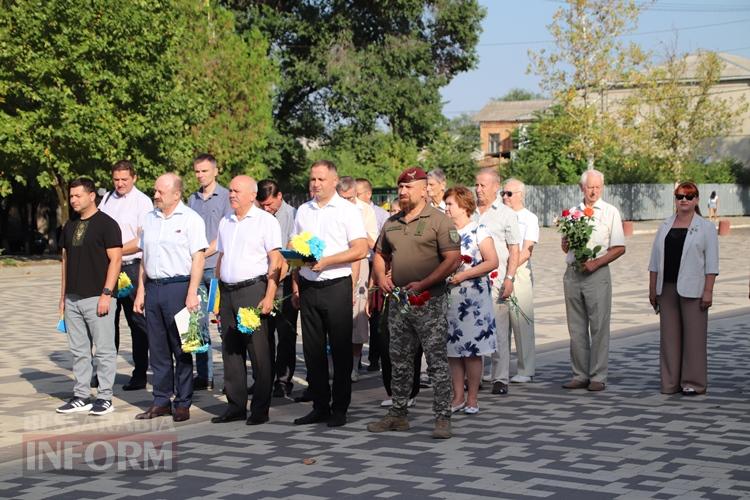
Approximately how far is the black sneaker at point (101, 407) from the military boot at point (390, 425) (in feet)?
7.62

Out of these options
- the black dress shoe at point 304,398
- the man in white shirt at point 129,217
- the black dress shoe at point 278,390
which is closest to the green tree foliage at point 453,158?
the man in white shirt at point 129,217

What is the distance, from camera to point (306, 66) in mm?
44625

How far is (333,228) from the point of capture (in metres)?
9.44

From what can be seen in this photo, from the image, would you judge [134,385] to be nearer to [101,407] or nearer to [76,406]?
[76,406]

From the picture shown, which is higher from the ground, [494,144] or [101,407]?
[494,144]

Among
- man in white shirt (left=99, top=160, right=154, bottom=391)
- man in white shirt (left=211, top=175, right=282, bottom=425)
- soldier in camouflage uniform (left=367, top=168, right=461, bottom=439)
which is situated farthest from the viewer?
man in white shirt (left=99, top=160, right=154, bottom=391)

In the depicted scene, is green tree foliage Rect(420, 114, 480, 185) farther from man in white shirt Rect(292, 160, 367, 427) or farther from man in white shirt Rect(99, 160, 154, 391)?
man in white shirt Rect(292, 160, 367, 427)

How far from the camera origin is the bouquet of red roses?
11031 mm

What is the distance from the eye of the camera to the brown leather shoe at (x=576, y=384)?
1102 cm

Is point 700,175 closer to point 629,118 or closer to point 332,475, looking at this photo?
point 629,118

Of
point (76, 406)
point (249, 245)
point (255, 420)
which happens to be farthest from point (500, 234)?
point (76, 406)

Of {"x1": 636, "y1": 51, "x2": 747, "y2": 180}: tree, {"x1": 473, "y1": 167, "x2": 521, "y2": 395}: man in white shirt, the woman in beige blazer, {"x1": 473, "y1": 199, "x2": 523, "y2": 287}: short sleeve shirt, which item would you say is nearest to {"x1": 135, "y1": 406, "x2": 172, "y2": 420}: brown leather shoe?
{"x1": 473, "y1": 167, "x2": 521, "y2": 395}: man in white shirt

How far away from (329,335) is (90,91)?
23403 millimetres

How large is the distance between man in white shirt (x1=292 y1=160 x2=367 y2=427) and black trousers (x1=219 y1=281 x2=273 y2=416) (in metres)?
0.33
